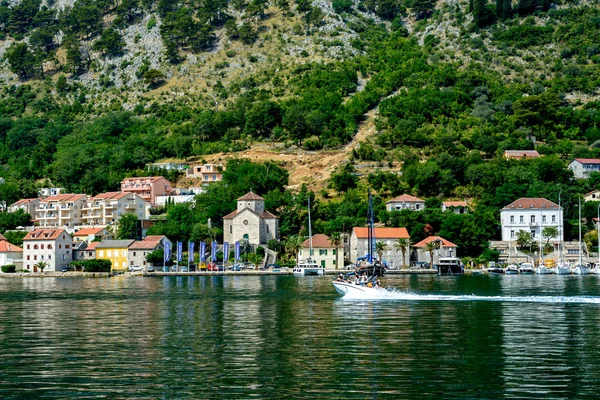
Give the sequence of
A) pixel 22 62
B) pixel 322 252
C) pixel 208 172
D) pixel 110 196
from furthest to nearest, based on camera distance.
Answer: pixel 22 62 < pixel 208 172 < pixel 110 196 < pixel 322 252

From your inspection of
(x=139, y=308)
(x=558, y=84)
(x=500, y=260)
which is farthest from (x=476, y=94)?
(x=139, y=308)

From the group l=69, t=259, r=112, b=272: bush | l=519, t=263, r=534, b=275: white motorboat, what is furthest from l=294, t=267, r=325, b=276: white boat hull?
l=69, t=259, r=112, b=272: bush

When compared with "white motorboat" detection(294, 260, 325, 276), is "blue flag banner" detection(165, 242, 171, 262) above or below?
above

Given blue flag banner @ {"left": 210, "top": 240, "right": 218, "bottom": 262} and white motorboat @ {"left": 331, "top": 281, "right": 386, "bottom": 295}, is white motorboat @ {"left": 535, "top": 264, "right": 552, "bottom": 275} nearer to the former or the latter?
blue flag banner @ {"left": 210, "top": 240, "right": 218, "bottom": 262}

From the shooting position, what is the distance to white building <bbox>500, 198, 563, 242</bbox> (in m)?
110

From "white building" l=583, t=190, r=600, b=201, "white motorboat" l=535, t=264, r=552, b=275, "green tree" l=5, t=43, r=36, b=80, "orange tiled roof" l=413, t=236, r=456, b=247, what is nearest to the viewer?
"white motorboat" l=535, t=264, r=552, b=275

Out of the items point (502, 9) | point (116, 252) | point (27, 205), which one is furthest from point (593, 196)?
point (27, 205)

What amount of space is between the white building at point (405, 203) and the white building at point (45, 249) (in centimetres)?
4182

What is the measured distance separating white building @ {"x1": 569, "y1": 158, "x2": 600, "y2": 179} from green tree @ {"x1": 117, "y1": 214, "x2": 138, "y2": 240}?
→ 60.5 metres

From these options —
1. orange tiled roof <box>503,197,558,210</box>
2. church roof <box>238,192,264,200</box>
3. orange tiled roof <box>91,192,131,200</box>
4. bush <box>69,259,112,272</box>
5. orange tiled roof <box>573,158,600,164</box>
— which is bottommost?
bush <box>69,259,112,272</box>

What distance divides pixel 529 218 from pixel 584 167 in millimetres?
17922

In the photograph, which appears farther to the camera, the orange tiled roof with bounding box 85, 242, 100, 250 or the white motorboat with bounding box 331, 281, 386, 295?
the orange tiled roof with bounding box 85, 242, 100, 250

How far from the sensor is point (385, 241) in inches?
4181

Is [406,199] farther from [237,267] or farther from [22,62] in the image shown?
[22,62]
